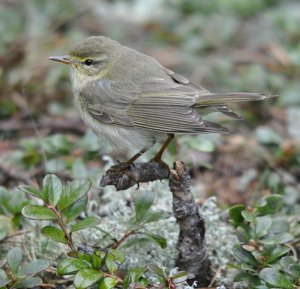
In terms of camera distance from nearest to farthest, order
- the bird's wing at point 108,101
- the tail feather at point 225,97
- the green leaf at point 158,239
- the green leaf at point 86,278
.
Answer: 1. the green leaf at point 86,278
2. the green leaf at point 158,239
3. the tail feather at point 225,97
4. the bird's wing at point 108,101

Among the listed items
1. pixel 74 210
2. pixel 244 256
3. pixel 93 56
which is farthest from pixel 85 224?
pixel 93 56

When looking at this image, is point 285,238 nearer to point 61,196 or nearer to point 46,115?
point 61,196

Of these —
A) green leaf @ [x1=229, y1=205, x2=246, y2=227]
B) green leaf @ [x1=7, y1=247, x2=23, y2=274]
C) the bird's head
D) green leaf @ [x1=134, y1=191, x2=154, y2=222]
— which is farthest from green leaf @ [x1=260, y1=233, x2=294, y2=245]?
the bird's head

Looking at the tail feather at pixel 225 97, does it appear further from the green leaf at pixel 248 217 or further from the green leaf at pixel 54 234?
the green leaf at pixel 54 234

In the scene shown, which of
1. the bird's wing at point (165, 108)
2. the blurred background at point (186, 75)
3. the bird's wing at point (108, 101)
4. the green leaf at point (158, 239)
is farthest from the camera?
the blurred background at point (186, 75)

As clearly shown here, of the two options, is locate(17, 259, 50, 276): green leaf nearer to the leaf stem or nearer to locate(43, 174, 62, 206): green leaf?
the leaf stem

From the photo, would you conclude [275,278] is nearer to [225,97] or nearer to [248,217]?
[248,217]

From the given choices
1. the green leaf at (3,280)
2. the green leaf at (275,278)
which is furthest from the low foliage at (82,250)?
the green leaf at (275,278)
